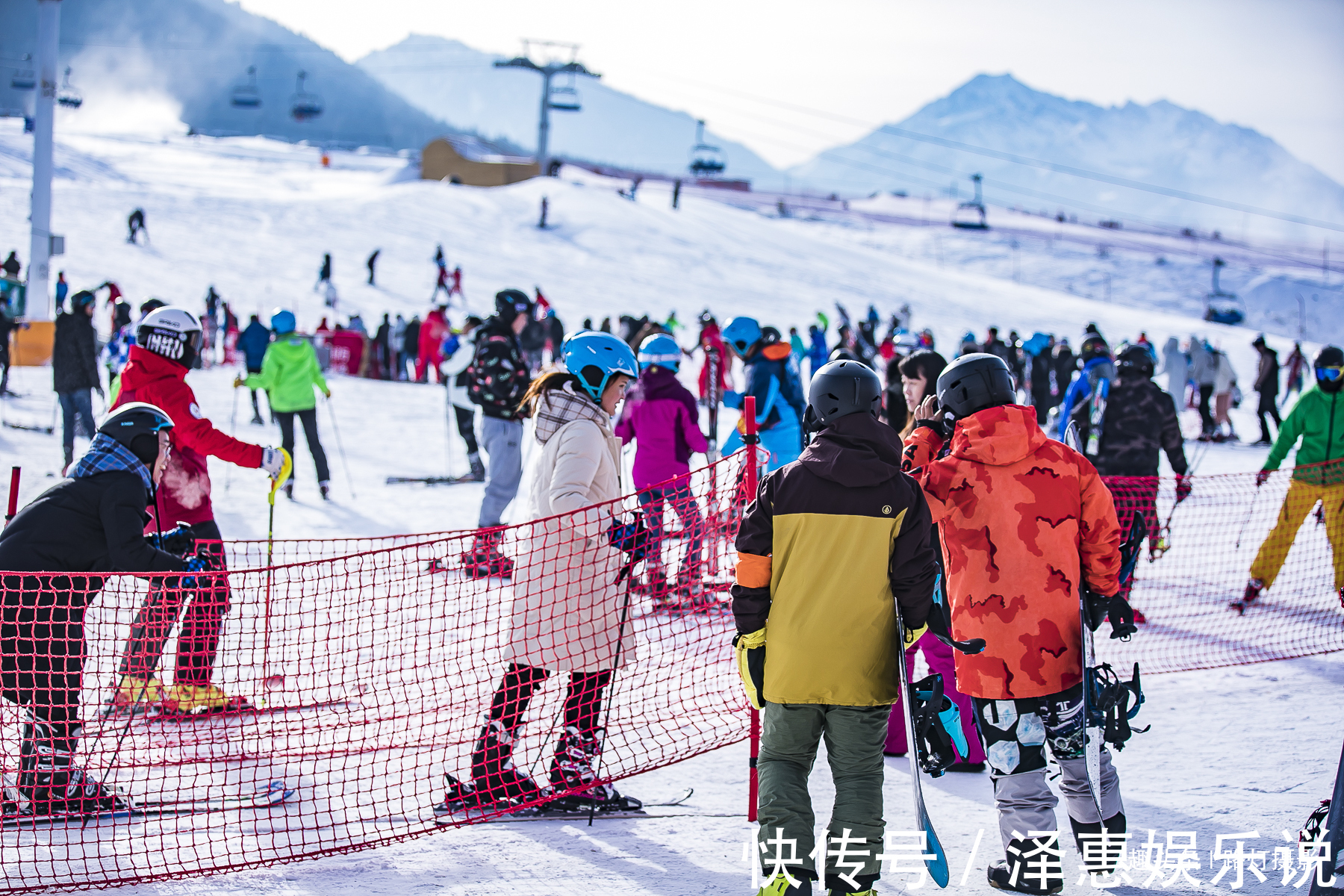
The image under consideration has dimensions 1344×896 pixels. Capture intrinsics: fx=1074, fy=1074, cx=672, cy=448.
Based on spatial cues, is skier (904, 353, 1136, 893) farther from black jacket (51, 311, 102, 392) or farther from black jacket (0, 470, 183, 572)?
black jacket (51, 311, 102, 392)

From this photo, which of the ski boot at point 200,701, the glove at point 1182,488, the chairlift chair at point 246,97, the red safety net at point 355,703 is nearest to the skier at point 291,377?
the red safety net at point 355,703

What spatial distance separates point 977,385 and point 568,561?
4.96 feet

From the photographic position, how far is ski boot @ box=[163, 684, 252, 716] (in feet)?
13.9

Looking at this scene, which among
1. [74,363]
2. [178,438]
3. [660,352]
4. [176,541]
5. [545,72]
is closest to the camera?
[176,541]

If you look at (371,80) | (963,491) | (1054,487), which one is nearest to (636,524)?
(963,491)

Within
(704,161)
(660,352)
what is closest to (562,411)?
(660,352)

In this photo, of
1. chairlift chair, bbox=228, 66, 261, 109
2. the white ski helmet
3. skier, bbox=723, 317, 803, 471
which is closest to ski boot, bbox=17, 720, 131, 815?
the white ski helmet

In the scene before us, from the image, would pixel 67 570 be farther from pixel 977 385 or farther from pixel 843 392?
pixel 977 385

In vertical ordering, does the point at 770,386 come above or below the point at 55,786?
above

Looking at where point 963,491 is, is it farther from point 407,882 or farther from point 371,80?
point 371,80

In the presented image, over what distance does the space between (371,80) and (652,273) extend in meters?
152

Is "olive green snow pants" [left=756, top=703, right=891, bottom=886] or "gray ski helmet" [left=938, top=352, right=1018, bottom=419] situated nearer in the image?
"olive green snow pants" [left=756, top=703, right=891, bottom=886]

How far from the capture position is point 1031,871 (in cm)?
313

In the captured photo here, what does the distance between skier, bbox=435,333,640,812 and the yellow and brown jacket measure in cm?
95
